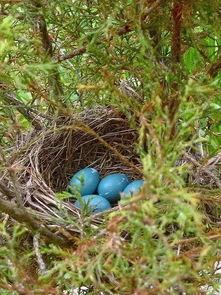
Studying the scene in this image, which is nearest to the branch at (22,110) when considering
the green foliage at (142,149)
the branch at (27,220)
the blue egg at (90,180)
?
the green foliage at (142,149)

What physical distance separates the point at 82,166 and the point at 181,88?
0.68 m

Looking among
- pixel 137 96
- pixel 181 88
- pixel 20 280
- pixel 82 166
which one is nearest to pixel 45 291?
pixel 20 280

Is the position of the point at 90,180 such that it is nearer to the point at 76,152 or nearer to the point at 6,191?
the point at 76,152

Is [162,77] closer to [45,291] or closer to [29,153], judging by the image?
[45,291]

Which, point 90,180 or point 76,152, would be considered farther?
point 76,152

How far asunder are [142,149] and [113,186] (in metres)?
0.67

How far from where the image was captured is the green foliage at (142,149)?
570mm

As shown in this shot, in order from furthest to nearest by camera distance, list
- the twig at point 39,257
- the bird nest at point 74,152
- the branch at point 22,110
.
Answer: the bird nest at point 74,152 < the branch at point 22,110 < the twig at point 39,257

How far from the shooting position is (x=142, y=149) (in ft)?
2.12

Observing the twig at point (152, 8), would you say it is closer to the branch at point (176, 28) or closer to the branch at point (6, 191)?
the branch at point (176, 28)

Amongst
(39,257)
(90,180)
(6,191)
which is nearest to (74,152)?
(90,180)

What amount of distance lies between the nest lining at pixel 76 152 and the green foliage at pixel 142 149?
72 mm

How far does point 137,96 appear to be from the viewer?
115 cm

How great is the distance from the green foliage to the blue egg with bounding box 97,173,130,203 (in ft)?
0.65
